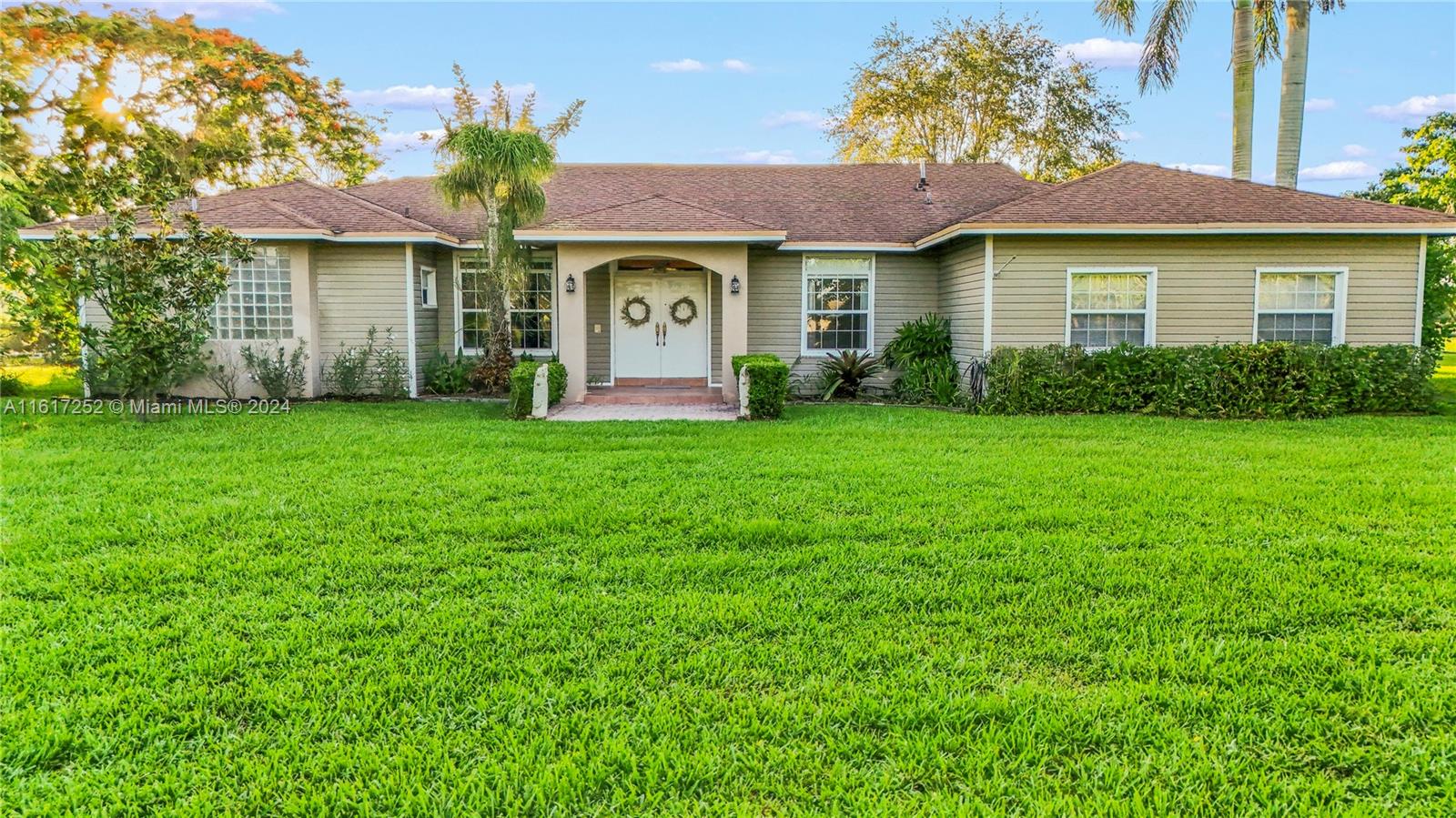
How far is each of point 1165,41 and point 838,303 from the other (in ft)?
32.4

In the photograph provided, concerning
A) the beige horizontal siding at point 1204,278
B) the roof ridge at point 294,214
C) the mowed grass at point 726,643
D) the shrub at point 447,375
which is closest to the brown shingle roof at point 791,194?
the roof ridge at point 294,214

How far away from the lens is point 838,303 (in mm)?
14352

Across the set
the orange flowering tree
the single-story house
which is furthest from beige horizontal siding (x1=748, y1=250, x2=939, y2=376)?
the orange flowering tree

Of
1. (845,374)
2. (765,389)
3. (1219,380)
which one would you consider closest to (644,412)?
(765,389)

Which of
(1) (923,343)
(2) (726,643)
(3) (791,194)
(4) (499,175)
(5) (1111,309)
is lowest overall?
(2) (726,643)

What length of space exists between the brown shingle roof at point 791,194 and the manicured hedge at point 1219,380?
3.74 m

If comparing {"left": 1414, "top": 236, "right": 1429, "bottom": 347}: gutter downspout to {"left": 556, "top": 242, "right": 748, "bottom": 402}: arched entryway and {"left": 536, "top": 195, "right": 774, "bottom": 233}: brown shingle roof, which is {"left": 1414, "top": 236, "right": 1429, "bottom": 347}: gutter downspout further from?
{"left": 556, "top": 242, "right": 748, "bottom": 402}: arched entryway

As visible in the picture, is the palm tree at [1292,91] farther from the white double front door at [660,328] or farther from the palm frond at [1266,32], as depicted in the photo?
the white double front door at [660,328]

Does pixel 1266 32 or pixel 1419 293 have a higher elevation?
pixel 1266 32

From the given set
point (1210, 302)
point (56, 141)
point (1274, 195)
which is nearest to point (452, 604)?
point (1210, 302)

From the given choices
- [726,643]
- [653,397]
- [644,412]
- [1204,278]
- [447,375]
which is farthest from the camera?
[447,375]

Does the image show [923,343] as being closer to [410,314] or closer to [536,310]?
[536,310]

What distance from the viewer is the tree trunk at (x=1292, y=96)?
1739cm

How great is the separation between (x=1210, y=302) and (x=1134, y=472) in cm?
666
